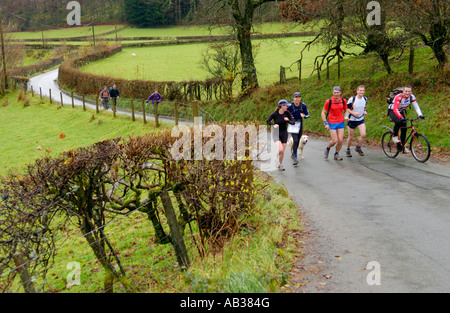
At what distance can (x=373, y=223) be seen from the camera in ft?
25.7

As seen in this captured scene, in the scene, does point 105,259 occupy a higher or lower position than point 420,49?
lower

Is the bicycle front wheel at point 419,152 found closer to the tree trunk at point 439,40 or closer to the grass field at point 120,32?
the tree trunk at point 439,40

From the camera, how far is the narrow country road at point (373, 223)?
5723 millimetres

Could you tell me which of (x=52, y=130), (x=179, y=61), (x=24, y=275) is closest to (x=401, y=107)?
(x=24, y=275)

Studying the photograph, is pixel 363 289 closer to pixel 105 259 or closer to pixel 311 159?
pixel 105 259

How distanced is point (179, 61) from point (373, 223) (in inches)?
2078

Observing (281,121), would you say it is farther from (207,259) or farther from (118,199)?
(207,259)

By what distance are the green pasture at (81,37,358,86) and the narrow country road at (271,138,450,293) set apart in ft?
69.9

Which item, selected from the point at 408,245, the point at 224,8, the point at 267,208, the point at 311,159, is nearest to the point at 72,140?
the point at 224,8

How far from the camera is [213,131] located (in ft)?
25.6

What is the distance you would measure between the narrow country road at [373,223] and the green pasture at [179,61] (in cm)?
2129

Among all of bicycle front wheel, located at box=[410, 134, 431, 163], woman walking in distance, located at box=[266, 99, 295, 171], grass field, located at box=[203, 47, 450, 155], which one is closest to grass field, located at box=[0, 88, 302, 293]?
woman walking in distance, located at box=[266, 99, 295, 171]

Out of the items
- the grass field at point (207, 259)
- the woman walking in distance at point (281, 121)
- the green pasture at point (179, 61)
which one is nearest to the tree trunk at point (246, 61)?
the green pasture at point (179, 61)

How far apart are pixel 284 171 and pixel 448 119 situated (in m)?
6.69
